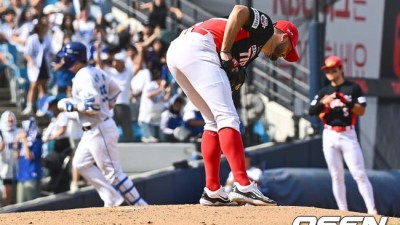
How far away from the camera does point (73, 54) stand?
10.5 meters

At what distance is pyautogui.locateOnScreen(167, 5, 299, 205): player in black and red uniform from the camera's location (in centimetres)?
700

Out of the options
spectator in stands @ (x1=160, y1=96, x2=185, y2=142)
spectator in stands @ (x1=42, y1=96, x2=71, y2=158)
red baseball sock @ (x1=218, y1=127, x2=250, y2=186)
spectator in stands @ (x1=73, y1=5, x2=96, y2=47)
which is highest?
red baseball sock @ (x1=218, y1=127, x2=250, y2=186)

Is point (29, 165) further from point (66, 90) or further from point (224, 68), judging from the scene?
point (224, 68)

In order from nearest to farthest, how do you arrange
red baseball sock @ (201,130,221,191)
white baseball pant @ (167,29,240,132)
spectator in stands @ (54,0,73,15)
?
white baseball pant @ (167,29,240,132) → red baseball sock @ (201,130,221,191) → spectator in stands @ (54,0,73,15)

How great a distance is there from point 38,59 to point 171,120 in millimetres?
2080

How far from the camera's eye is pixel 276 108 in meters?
15.5

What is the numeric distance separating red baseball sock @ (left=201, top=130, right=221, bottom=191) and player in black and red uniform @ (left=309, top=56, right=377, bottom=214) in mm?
4496

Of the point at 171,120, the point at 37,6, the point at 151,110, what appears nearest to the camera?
the point at 151,110

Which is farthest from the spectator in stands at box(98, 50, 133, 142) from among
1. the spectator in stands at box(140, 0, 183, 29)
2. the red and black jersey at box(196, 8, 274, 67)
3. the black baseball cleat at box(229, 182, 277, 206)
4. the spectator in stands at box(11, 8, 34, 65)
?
the black baseball cleat at box(229, 182, 277, 206)

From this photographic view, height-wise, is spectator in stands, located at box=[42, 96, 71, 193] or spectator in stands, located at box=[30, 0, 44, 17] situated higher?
spectator in stands, located at box=[30, 0, 44, 17]

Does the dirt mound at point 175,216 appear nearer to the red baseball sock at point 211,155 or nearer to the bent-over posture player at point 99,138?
the red baseball sock at point 211,155

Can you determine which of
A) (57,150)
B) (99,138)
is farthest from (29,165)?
(99,138)

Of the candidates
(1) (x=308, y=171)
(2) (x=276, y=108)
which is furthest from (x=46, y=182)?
(2) (x=276, y=108)

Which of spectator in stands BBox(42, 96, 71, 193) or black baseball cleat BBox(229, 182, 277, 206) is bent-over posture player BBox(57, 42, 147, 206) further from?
black baseball cleat BBox(229, 182, 277, 206)
